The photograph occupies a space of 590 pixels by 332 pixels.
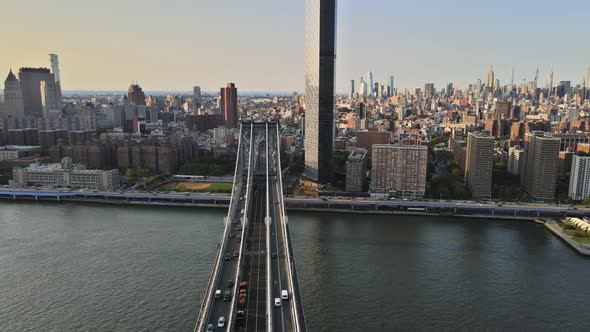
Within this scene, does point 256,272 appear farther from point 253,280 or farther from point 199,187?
point 199,187

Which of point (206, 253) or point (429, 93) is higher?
point (429, 93)

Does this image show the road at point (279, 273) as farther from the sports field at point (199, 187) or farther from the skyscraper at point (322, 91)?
the skyscraper at point (322, 91)

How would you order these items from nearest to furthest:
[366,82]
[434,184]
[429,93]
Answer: [434,184]
[429,93]
[366,82]

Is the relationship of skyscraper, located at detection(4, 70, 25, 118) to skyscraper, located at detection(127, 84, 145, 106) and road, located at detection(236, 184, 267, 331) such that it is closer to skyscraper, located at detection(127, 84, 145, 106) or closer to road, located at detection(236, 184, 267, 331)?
skyscraper, located at detection(127, 84, 145, 106)

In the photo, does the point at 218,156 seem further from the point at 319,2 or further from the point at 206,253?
the point at 206,253

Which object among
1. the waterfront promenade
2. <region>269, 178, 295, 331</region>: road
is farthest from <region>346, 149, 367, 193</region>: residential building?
<region>269, 178, 295, 331</region>: road

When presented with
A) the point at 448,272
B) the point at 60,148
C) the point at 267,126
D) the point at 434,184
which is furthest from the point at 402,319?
the point at 60,148

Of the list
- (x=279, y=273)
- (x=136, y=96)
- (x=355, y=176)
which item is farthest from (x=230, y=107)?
(x=279, y=273)
